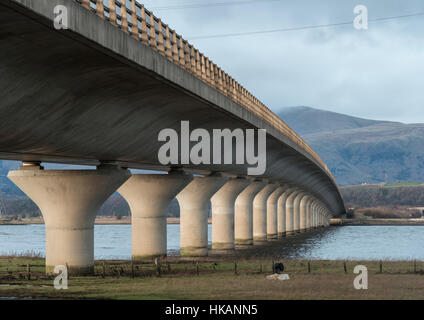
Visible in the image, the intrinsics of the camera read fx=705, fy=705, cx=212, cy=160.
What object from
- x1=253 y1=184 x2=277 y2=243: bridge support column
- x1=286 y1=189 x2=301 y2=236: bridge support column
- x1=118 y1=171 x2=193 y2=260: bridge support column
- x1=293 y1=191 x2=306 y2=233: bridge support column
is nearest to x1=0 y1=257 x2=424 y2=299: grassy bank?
x1=118 y1=171 x2=193 y2=260: bridge support column

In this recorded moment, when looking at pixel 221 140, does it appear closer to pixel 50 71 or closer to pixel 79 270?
pixel 79 270

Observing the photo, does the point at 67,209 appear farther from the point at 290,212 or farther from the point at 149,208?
the point at 290,212

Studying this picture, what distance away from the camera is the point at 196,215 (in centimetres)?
5741

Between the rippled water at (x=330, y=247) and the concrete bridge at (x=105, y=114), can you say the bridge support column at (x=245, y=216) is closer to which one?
the rippled water at (x=330, y=247)

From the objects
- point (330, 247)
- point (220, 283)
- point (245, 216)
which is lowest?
point (330, 247)

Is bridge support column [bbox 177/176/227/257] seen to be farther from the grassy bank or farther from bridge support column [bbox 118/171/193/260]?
the grassy bank

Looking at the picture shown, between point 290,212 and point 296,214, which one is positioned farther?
point 296,214

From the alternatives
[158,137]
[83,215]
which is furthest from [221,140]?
[83,215]

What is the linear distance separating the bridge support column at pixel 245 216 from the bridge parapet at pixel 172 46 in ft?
93.8

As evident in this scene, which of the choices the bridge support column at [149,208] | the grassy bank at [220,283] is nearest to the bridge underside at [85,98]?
the grassy bank at [220,283]

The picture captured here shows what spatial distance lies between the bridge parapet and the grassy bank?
926 cm

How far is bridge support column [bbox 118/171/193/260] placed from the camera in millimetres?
48438

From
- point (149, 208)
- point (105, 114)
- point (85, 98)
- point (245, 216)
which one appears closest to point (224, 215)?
point (245, 216)

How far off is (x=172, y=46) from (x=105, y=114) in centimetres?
447
